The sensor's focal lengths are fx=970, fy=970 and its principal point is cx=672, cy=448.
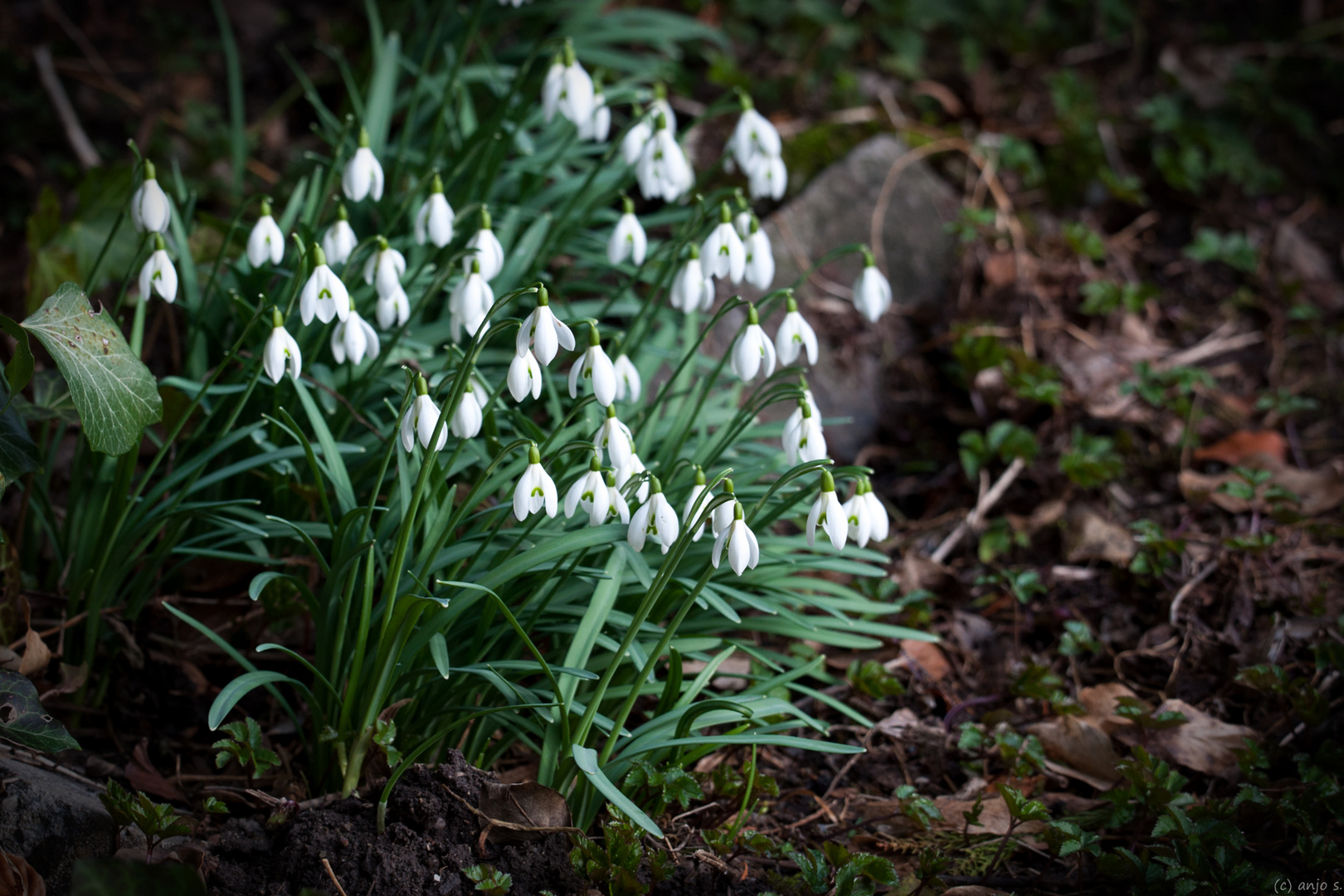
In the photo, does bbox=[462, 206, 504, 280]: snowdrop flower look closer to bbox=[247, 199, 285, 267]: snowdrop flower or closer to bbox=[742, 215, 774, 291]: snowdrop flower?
bbox=[247, 199, 285, 267]: snowdrop flower

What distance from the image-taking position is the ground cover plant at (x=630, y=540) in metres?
1.71

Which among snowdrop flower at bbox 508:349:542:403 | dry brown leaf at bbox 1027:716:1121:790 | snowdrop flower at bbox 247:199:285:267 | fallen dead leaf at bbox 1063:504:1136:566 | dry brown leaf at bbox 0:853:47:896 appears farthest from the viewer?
fallen dead leaf at bbox 1063:504:1136:566

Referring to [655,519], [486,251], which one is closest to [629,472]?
[655,519]

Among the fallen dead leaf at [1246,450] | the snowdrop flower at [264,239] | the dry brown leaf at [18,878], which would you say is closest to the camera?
the dry brown leaf at [18,878]

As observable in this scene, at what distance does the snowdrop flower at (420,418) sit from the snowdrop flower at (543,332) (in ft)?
0.57

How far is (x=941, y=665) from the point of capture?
2.51 meters

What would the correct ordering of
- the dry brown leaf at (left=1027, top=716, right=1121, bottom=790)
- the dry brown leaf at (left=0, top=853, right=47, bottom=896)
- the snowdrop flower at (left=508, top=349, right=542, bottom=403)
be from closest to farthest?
the dry brown leaf at (left=0, top=853, right=47, bottom=896)
the snowdrop flower at (left=508, top=349, right=542, bottom=403)
the dry brown leaf at (left=1027, top=716, right=1121, bottom=790)

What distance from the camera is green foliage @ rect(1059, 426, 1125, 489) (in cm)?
285

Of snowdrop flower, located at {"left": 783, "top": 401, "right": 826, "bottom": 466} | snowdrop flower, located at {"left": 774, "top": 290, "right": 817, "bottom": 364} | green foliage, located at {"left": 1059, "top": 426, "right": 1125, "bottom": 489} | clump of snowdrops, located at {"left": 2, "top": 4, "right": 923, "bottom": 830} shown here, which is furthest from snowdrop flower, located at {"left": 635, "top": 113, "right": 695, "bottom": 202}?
green foliage, located at {"left": 1059, "top": 426, "right": 1125, "bottom": 489}

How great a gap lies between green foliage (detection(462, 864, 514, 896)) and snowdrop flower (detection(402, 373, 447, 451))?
0.71 meters

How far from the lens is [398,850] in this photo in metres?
1.64

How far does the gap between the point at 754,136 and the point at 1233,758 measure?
1787 mm

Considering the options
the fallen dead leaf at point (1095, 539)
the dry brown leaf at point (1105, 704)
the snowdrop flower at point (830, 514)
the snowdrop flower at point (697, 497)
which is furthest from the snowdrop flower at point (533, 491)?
the fallen dead leaf at point (1095, 539)

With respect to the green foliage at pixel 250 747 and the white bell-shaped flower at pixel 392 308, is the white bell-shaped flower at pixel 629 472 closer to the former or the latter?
the white bell-shaped flower at pixel 392 308
